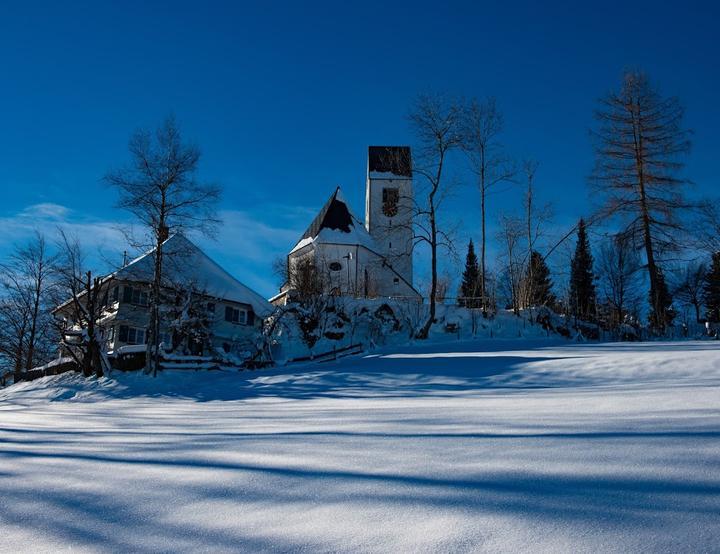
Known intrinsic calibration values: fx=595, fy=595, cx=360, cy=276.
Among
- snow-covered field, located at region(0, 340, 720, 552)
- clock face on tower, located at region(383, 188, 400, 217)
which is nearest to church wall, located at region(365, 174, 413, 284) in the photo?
clock face on tower, located at region(383, 188, 400, 217)

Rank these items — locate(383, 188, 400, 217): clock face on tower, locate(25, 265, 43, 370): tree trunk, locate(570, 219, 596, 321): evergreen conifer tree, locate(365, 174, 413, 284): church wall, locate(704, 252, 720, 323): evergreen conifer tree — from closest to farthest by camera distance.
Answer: locate(25, 265, 43, 370): tree trunk < locate(704, 252, 720, 323): evergreen conifer tree < locate(383, 188, 400, 217): clock face on tower < locate(365, 174, 413, 284): church wall < locate(570, 219, 596, 321): evergreen conifer tree

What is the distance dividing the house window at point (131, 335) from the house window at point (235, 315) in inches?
195

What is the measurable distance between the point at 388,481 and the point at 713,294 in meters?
47.4

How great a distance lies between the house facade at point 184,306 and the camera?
959 inches

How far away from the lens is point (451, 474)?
11.9ft

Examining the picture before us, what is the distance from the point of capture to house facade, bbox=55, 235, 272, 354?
24359 millimetres

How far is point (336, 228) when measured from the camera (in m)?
45.1

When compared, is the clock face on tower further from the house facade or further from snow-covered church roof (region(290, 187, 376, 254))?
the house facade

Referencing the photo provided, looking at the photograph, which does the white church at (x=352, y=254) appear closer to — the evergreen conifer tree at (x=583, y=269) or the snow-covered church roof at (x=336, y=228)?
the snow-covered church roof at (x=336, y=228)

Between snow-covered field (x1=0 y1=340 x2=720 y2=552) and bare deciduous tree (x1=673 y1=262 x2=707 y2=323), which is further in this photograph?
bare deciduous tree (x1=673 y1=262 x2=707 y2=323)

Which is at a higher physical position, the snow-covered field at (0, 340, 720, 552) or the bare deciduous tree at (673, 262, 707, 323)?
the bare deciduous tree at (673, 262, 707, 323)

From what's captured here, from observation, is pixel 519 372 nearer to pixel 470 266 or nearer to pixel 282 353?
pixel 282 353

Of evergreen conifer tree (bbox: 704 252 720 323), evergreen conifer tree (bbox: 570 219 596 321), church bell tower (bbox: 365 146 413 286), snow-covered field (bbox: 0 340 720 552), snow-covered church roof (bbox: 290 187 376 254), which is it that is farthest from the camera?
evergreen conifer tree (bbox: 570 219 596 321)

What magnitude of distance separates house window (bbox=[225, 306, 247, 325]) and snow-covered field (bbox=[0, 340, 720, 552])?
94.7 ft
